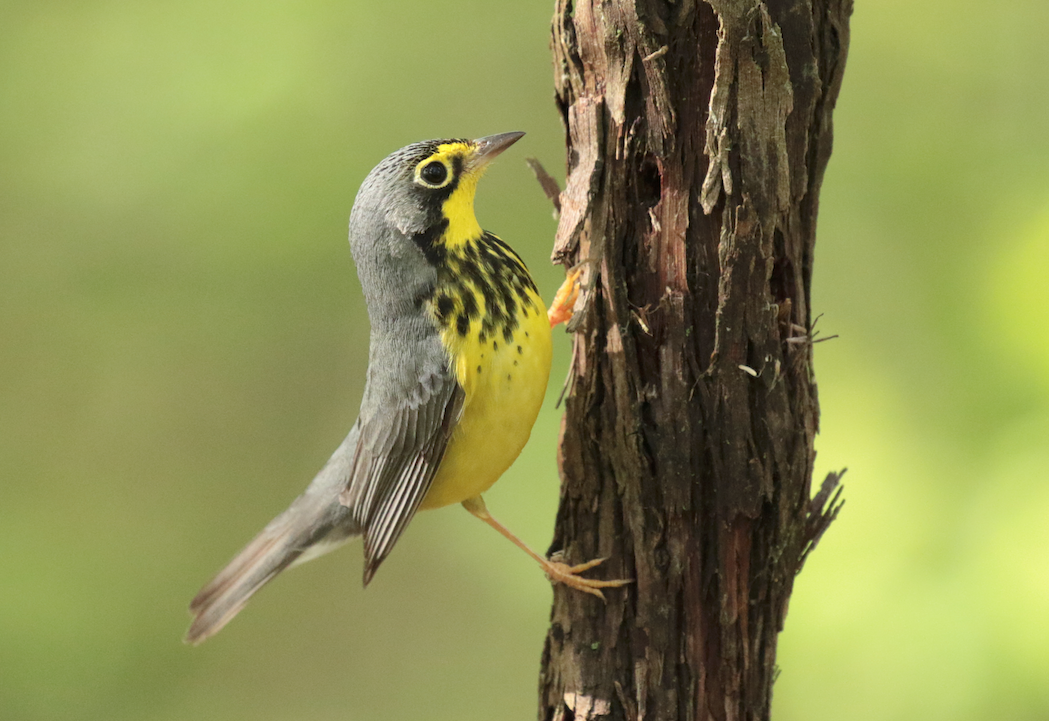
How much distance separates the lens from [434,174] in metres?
3.31

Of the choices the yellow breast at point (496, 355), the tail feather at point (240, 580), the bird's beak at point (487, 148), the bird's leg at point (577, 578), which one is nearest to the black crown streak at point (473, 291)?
the yellow breast at point (496, 355)

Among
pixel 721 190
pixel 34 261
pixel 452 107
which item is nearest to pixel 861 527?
pixel 721 190

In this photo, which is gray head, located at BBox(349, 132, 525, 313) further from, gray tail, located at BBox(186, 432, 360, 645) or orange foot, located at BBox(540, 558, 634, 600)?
orange foot, located at BBox(540, 558, 634, 600)

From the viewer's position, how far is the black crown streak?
10.6 ft

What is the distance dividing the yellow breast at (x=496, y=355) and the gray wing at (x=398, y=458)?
0.25ft

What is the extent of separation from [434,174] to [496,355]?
0.71 meters

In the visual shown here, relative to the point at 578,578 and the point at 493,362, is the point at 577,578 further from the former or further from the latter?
the point at 493,362

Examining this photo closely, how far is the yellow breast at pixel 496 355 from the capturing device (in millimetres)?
3223

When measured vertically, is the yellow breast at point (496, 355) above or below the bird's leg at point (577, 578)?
above

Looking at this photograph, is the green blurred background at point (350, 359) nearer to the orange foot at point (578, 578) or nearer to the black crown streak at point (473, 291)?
the orange foot at point (578, 578)

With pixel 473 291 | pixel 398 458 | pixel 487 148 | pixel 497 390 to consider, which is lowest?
pixel 398 458

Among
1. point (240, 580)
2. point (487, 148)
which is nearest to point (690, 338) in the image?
point (487, 148)

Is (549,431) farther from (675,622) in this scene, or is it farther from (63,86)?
(63,86)

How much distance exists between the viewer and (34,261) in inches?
229
